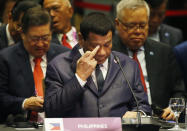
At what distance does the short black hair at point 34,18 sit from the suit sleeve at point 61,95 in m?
0.91

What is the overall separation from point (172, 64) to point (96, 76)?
1498 mm

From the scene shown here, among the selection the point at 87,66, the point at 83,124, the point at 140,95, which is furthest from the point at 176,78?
the point at 83,124

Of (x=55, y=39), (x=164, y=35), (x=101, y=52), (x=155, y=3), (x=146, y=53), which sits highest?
(x=155, y=3)

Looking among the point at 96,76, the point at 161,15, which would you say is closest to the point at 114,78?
the point at 96,76

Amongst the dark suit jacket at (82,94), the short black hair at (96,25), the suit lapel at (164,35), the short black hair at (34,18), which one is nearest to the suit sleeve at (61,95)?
the dark suit jacket at (82,94)

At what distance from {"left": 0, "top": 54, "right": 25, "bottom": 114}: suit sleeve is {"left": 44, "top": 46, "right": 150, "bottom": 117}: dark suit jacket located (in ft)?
2.19

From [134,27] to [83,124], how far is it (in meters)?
2.20

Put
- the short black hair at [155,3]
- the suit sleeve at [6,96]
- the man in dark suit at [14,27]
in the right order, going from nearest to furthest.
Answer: the suit sleeve at [6,96] < the man in dark suit at [14,27] < the short black hair at [155,3]

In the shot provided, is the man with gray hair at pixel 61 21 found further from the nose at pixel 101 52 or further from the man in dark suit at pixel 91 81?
the nose at pixel 101 52

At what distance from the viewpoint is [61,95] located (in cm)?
414

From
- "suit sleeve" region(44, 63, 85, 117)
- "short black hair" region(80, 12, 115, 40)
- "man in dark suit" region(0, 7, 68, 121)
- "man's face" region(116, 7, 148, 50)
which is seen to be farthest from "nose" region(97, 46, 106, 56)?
"man's face" region(116, 7, 148, 50)

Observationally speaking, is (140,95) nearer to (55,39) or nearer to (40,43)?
(40,43)

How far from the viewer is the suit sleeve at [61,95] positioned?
13.5 feet

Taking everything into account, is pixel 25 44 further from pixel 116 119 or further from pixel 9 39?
pixel 116 119
